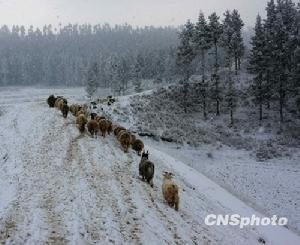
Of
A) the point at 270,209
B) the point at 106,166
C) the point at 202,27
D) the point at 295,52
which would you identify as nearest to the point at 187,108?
the point at 202,27

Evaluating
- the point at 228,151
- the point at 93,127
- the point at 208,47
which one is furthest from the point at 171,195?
the point at 208,47

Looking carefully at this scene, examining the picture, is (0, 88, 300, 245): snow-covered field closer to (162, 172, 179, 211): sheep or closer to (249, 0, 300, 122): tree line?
(162, 172, 179, 211): sheep

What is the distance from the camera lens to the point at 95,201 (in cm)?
1730

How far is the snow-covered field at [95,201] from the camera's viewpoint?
14.6 m

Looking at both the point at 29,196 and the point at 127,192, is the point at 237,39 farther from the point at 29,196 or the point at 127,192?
the point at 29,196

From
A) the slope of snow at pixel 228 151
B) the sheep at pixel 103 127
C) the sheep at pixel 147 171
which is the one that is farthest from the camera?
the slope of snow at pixel 228 151

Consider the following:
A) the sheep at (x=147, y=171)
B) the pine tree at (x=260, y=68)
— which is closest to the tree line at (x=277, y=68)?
the pine tree at (x=260, y=68)

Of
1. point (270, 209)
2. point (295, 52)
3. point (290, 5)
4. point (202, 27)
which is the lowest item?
point (270, 209)

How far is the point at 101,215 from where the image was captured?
16.0 m

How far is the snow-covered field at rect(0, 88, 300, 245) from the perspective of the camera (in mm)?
14641

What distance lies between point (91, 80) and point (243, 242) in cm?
7966

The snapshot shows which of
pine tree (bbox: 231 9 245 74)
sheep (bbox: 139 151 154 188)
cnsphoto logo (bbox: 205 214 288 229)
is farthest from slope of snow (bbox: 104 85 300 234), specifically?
pine tree (bbox: 231 9 245 74)

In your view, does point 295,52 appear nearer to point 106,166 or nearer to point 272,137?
point 272,137

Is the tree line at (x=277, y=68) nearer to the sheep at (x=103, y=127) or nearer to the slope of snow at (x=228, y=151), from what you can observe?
the slope of snow at (x=228, y=151)
